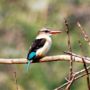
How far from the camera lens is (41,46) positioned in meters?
6.00

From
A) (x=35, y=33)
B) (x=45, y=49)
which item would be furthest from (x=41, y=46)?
(x=35, y=33)

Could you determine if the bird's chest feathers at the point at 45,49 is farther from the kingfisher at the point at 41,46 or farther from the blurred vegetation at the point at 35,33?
the blurred vegetation at the point at 35,33

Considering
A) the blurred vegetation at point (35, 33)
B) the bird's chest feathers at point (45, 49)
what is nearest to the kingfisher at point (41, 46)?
the bird's chest feathers at point (45, 49)

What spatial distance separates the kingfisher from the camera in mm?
5629

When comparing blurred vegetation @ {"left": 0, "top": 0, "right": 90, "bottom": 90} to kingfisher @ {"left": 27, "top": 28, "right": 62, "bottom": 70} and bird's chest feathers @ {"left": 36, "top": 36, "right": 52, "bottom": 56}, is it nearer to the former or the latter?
kingfisher @ {"left": 27, "top": 28, "right": 62, "bottom": 70}

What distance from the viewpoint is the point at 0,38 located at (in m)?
18.4

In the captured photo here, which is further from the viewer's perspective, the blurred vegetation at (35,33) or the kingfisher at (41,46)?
the blurred vegetation at (35,33)

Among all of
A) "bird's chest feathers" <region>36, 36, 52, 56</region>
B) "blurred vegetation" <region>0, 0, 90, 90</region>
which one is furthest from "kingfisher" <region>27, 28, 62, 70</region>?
"blurred vegetation" <region>0, 0, 90, 90</region>

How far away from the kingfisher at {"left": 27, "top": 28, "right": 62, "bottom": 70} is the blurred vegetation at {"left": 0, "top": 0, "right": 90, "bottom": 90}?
6.47 meters

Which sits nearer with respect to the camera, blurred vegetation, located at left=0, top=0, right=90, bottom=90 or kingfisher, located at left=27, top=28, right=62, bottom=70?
kingfisher, located at left=27, top=28, right=62, bottom=70

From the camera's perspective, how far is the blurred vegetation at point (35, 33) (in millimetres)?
14898

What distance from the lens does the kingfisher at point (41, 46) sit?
5629mm

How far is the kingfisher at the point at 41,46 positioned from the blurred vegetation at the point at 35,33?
6470 mm

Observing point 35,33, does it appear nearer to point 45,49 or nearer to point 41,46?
point 41,46
